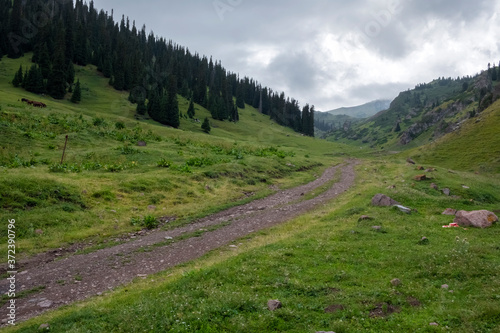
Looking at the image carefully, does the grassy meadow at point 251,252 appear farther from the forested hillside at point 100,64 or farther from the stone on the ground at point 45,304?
the forested hillside at point 100,64

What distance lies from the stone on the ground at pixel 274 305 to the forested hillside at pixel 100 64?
79.9 meters

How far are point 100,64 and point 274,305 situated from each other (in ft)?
412

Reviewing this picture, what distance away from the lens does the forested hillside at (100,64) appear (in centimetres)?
8300

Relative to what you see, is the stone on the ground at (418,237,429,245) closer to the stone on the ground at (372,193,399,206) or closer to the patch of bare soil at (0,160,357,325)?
the stone on the ground at (372,193,399,206)

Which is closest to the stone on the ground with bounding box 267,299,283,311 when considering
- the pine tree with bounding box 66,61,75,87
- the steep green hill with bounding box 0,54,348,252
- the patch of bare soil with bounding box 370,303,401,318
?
the patch of bare soil with bounding box 370,303,401,318

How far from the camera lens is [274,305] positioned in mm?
8602

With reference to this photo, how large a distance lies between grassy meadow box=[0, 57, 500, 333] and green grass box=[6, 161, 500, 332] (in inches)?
1.8

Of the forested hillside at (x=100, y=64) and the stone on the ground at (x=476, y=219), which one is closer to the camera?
the stone on the ground at (x=476, y=219)

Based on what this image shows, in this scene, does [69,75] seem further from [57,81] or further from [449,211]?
[449,211]

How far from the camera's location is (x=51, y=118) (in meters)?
42.8

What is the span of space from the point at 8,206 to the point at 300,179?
29.6 metres

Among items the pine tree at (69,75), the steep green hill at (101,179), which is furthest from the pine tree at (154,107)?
the steep green hill at (101,179)

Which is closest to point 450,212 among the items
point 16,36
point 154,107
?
point 154,107

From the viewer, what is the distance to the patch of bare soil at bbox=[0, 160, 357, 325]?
11.0 metres
